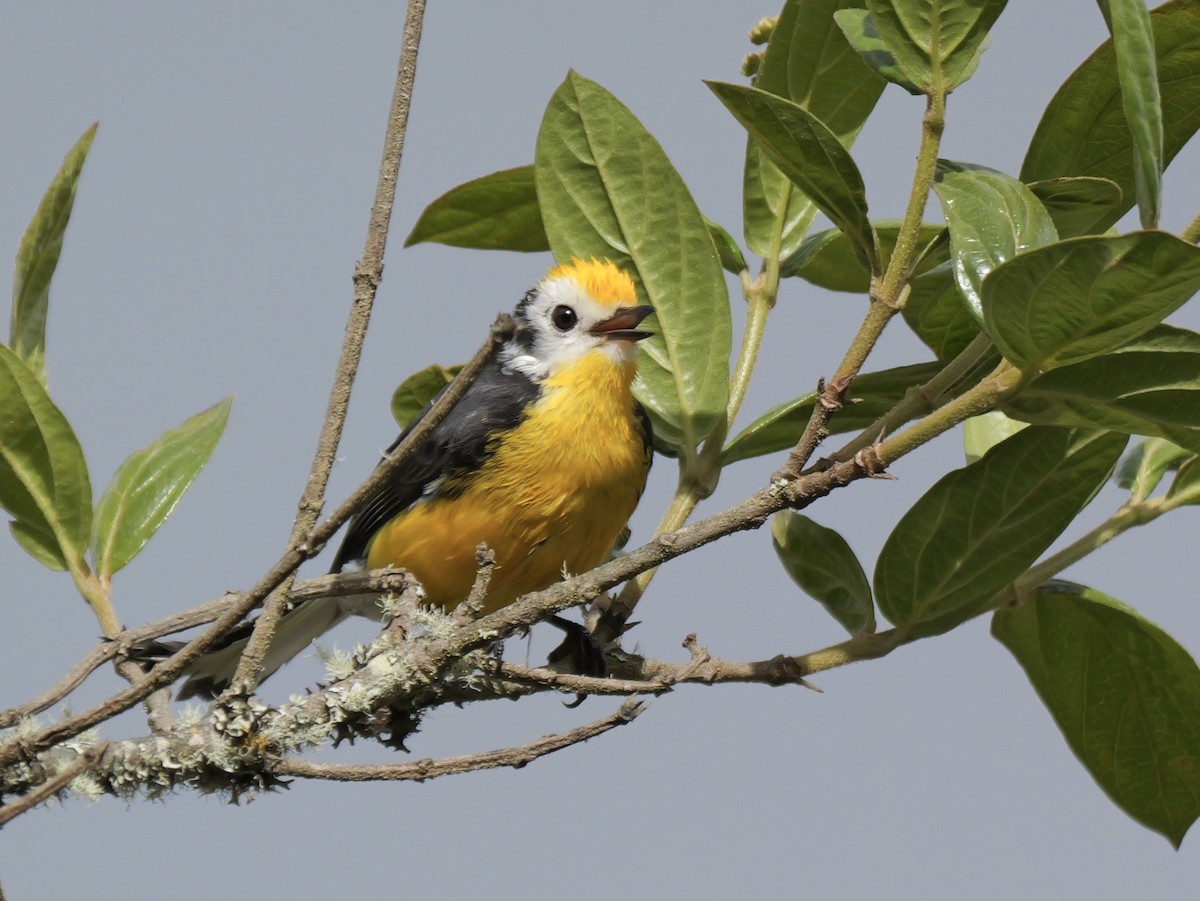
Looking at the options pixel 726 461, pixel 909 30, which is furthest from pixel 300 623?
pixel 909 30

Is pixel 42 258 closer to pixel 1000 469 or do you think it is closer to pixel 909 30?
pixel 909 30

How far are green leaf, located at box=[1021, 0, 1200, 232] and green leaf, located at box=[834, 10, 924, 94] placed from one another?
417 mm

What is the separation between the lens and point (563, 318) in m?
4.59

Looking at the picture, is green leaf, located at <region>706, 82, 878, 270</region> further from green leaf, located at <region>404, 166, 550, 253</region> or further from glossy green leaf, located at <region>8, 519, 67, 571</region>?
glossy green leaf, located at <region>8, 519, 67, 571</region>

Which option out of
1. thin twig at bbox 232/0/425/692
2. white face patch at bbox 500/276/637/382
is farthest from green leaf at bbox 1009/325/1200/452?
white face patch at bbox 500/276/637/382

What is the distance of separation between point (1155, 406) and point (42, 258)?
228cm

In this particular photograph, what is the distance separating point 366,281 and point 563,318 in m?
2.42

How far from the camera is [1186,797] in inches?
119

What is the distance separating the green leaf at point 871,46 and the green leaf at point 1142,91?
1.15 feet

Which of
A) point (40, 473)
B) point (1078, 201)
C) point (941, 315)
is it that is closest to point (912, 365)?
point (941, 315)

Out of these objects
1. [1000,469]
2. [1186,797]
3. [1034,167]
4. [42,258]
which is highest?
[1034,167]

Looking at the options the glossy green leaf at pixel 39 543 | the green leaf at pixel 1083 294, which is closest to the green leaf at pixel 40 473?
the glossy green leaf at pixel 39 543

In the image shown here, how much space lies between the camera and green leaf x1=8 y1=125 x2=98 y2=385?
9.84ft

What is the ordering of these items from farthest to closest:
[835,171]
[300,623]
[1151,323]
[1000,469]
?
[300,623]
[1000,469]
[835,171]
[1151,323]
